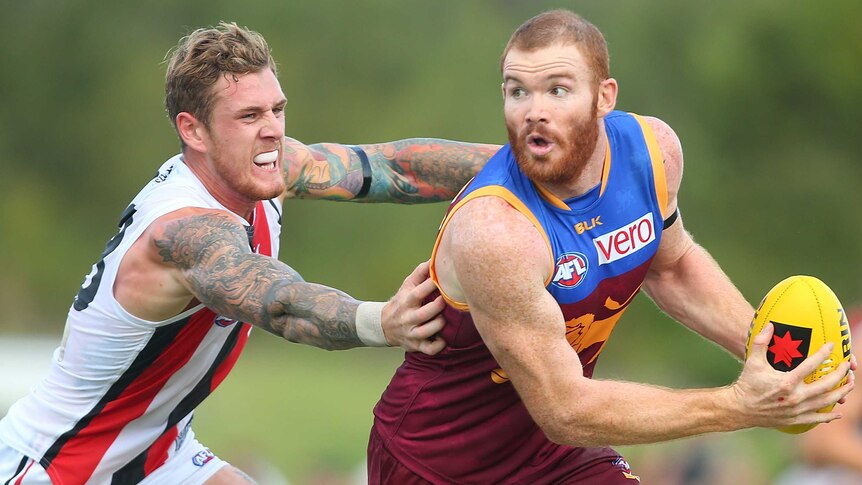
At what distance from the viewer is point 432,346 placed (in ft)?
14.3

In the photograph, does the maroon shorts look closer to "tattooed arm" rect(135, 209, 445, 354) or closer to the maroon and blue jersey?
the maroon and blue jersey

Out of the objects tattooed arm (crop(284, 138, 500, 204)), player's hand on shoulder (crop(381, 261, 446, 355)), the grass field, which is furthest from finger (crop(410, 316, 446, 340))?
the grass field

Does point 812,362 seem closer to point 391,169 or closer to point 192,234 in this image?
point 192,234

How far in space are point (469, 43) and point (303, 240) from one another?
101 inches

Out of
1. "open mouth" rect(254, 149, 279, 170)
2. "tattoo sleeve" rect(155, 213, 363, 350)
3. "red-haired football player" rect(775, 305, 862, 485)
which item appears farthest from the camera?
"red-haired football player" rect(775, 305, 862, 485)

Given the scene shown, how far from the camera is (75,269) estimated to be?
42.0ft

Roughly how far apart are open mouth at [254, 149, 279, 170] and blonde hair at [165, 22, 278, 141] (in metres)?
0.24

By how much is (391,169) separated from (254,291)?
4.78 ft

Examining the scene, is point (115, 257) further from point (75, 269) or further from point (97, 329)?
point (75, 269)

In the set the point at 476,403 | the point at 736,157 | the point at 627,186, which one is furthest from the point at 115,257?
the point at 736,157

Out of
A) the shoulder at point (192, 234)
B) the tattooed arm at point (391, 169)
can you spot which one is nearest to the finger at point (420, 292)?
the shoulder at point (192, 234)

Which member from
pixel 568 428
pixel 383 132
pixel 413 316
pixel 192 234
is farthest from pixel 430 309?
pixel 383 132

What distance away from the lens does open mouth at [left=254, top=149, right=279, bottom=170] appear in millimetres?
4898

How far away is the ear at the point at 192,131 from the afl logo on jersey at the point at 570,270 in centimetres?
153
